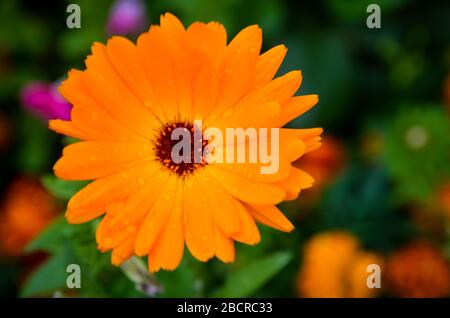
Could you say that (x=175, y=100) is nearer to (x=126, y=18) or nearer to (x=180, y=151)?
(x=180, y=151)

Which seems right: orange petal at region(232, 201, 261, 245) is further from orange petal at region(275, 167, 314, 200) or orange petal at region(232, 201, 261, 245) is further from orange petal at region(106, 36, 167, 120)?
orange petal at region(106, 36, 167, 120)

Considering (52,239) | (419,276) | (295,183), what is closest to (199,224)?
(295,183)

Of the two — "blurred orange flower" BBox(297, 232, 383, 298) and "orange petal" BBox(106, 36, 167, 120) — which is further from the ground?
"orange petal" BBox(106, 36, 167, 120)

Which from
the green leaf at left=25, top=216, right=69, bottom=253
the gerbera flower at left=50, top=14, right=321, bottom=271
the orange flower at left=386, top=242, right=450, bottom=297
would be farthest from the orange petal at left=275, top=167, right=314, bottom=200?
the orange flower at left=386, top=242, right=450, bottom=297

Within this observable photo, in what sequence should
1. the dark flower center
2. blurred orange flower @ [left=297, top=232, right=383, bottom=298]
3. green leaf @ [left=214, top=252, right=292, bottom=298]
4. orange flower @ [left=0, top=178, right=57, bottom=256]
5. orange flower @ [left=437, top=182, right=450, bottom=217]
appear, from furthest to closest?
orange flower @ [left=0, top=178, right=57, bottom=256], orange flower @ [left=437, top=182, right=450, bottom=217], blurred orange flower @ [left=297, top=232, right=383, bottom=298], green leaf @ [left=214, top=252, right=292, bottom=298], the dark flower center

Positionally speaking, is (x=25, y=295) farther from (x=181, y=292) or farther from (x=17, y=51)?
(x=17, y=51)

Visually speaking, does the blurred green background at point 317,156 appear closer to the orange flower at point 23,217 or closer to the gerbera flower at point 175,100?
the orange flower at point 23,217
